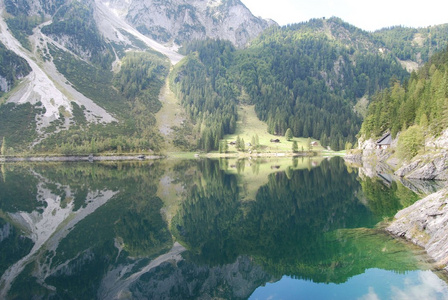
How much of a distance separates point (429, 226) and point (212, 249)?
1451cm

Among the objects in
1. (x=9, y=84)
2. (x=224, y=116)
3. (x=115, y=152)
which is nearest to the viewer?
(x=115, y=152)

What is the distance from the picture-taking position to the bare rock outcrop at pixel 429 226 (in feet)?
56.6

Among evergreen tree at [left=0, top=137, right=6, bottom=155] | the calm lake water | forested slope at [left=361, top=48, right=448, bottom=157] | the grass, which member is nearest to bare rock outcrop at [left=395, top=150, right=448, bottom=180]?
forested slope at [left=361, top=48, right=448, bottom=157]

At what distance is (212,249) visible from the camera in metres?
21.1

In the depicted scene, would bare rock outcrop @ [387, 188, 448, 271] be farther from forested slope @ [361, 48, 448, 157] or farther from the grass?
the grass

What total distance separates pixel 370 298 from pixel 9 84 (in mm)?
193701

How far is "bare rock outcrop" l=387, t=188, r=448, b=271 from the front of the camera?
17.2m

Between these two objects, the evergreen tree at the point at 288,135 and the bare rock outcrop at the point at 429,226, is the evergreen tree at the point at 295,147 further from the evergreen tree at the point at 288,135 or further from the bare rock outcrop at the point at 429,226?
the bare rock outcrop at the point at 429,226

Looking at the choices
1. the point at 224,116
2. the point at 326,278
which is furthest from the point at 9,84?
the point at 326,278

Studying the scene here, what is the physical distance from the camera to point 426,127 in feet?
178

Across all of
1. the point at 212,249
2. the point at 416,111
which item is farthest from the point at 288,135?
the point at 212,249

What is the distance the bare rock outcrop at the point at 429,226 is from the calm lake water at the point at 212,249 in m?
0.82

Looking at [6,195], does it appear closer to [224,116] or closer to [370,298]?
[370,298]

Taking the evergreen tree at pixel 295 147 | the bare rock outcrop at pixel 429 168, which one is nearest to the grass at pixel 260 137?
the evergreen tree at pixel 295 147
